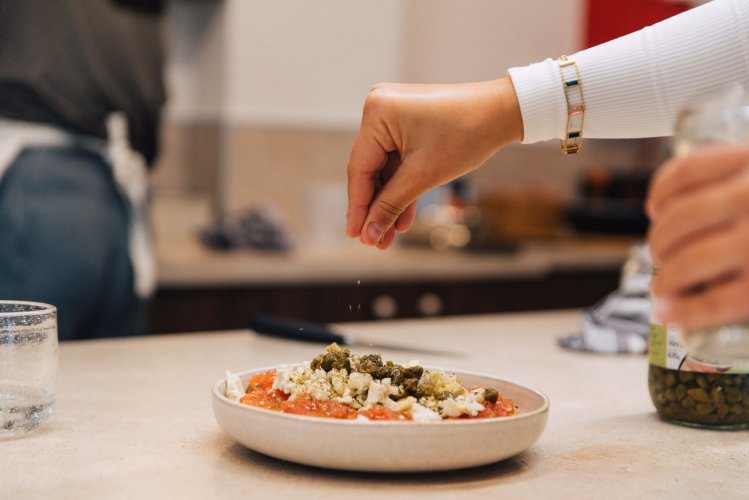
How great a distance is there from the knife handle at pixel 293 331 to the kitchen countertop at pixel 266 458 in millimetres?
38

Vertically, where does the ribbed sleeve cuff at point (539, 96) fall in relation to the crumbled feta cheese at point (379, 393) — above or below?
above

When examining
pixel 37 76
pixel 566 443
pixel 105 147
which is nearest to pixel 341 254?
pixel 105 147

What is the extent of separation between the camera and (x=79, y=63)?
1.97 meters

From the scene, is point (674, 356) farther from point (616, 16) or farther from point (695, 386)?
point (616, 16)

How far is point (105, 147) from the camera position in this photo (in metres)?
2.06

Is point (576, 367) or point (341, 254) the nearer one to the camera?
point (576, 367)

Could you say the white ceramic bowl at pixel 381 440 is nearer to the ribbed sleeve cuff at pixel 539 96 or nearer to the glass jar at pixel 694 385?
the glass jar at pixel 694 385

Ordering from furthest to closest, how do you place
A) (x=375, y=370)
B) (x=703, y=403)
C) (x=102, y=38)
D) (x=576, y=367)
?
1. (x=102, y=38)
2. (x=576, y=367)
3. (x=703, y=403)
4. (x=375, y=370)

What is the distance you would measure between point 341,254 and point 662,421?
5.77 ft

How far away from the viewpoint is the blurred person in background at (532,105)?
3.15 ft

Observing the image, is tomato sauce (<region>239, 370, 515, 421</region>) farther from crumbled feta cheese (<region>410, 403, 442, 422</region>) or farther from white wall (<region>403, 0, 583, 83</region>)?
white wall (<region>403, 0, 583, 83</region>)

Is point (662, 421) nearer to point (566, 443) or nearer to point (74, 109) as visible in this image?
point (566, 443)

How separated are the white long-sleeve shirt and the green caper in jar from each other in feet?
0.89

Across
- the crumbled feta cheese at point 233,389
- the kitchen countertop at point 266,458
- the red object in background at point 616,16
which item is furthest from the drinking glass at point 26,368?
the red object in background at point 616,16
